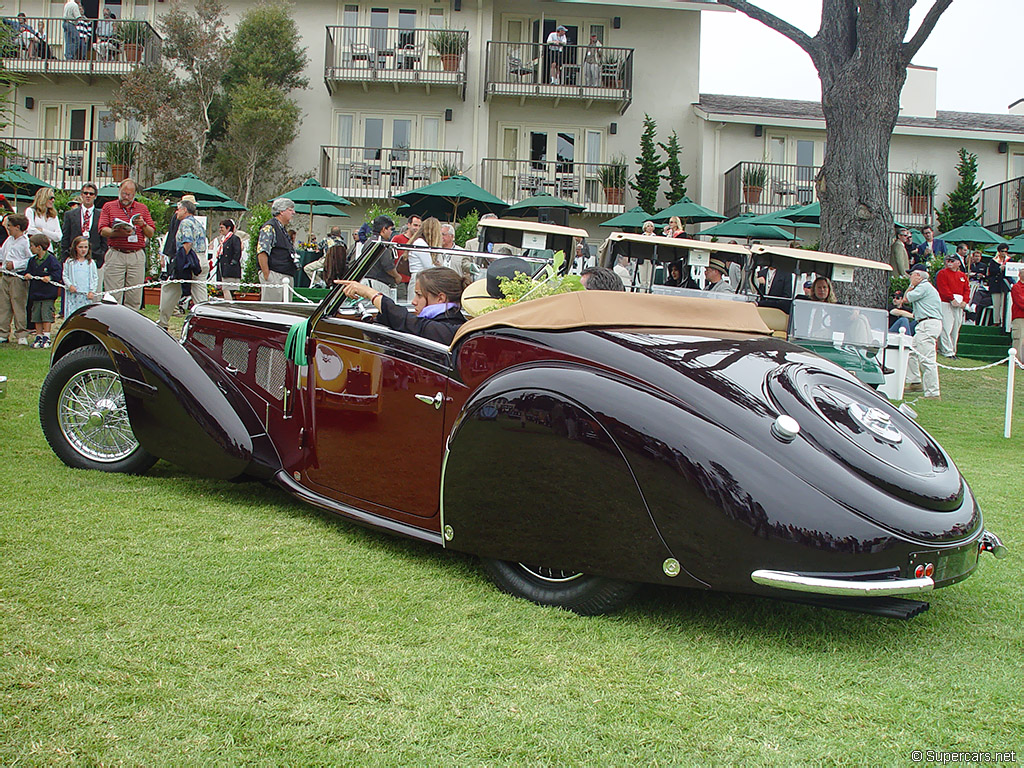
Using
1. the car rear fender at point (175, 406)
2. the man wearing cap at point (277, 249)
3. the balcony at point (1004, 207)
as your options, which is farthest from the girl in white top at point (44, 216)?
the balcony at point (1004, 207)

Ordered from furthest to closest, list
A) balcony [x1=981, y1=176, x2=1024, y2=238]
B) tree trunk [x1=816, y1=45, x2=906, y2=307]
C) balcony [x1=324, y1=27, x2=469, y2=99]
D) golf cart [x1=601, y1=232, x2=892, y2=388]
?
1. balcony [x1=981, y1=176, x2=1024, y2=238]
2. balcony [x1=324, y1=27, x2=469, y2=99]
3. tree trunk [x1=816, y1=45, x2=906, y2=307]
4. golf cart [x1=601, y1=232, x2=892, y2=388]

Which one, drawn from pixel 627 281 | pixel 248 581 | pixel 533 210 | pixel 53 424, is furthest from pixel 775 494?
pixel 533 210

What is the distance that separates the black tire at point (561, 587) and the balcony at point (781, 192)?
22.2 meters

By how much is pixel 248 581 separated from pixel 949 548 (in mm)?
2531

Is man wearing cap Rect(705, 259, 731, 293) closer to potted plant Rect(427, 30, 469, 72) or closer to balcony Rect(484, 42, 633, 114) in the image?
balcony Rect(484, 42, 633, 114)

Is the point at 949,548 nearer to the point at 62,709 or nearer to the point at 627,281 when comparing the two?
the point at 62,709

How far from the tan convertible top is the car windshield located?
5226mm

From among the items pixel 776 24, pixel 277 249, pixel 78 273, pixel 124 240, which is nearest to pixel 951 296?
pixel 776 24

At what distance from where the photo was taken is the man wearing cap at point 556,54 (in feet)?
80.8

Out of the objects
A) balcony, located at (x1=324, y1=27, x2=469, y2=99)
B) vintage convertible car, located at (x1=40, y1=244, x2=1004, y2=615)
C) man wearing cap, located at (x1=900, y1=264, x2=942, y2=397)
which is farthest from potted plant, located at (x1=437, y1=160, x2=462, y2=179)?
vintage convertible car, located at (x1=40, y1=244, x2=1004, y2=615)

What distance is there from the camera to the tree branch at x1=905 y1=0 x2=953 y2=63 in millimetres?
11461

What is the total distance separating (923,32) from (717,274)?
5.03 metres

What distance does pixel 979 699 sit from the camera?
261 centimetres

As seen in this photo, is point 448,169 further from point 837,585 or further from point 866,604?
point 837,585
